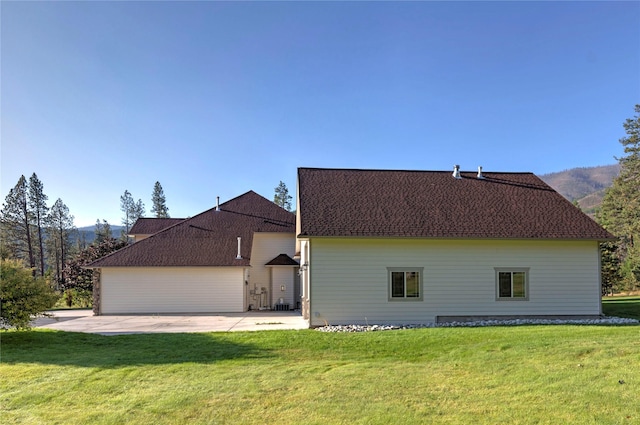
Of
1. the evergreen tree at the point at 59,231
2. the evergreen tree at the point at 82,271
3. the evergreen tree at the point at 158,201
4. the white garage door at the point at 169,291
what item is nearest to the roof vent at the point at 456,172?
the white garage door at the point at 169,291

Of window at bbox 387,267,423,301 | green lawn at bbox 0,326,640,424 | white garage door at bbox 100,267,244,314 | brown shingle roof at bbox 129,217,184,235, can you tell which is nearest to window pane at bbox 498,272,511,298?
window at bbox 387,267,423,301

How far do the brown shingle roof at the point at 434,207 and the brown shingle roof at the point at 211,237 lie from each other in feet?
21.4

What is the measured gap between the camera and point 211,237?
2355cm

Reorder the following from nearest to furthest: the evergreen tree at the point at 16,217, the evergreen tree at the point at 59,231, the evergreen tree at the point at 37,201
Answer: the evergreen tree at the point at 16,217 < the evergreen tree at the point at 37,201 < the evergreen tree at the point at 59,231

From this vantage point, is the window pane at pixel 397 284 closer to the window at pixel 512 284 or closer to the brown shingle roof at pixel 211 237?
the window at pixel 512 284

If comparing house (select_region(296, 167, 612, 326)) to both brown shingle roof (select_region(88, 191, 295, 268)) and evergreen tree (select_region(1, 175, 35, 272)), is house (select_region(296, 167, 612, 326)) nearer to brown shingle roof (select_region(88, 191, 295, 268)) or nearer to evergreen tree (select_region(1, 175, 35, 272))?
brown shingle roof (select_region(88, 191, 295, 268))

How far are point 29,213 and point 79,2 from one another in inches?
1506

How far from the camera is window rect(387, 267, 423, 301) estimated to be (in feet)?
50.3

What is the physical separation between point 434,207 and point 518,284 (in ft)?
13.9

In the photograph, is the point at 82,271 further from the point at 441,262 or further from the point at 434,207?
the point at 441,262

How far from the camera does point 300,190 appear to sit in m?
17.6

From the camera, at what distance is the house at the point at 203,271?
2086 centimetres

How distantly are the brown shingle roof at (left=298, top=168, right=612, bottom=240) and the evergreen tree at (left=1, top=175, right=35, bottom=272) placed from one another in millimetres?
37703

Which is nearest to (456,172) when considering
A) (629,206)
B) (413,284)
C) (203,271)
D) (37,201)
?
(413,284)
